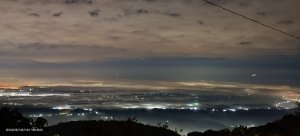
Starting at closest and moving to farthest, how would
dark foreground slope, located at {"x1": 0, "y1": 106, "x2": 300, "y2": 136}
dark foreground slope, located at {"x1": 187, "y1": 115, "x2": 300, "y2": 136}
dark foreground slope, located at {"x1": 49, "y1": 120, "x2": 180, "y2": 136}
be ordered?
1. dark foreground slope, located at {"x1": 187, "y1": 115, "x2": 300, "y2": 136}
2. dark foreground slope, located at {"x1": 0, "y1": 106, "x2": 300, "y2": 136}
3. dark foreground slope, located at {"x1": 49, "y1": 120, "x2": 180, "y2": 136}

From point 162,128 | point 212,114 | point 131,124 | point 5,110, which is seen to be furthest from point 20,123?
point 212,114

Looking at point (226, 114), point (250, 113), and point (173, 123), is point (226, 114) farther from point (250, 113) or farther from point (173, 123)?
point (173, 123)

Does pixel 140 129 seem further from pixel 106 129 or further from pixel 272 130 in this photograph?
pixel 272 130

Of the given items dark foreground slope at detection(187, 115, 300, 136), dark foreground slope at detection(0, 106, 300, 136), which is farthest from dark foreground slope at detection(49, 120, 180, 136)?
dark foreground slope at detection(187, 115, 300, 136)

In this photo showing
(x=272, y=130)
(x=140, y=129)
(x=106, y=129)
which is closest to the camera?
(x=272, y=130)

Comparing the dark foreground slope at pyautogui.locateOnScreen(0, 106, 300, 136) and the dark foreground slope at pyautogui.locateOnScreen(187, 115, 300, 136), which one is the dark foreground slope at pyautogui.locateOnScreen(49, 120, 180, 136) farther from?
the dark foreground slope at pyautogui.locateOnScreen(187, 115, 300, 136)

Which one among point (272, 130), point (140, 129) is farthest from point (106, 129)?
point (272, 130)

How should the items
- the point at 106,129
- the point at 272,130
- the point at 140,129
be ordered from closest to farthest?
the point at 272,130, the point at 106,129, the point at 140,129
